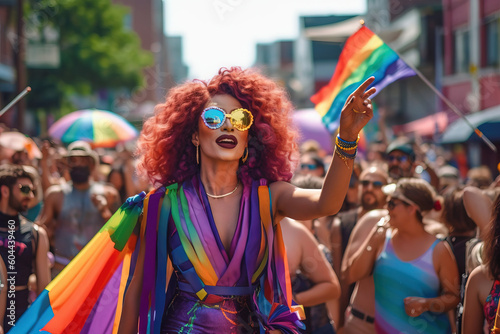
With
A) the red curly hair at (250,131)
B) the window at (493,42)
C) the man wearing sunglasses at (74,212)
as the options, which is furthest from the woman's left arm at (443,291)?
the window at (493,42)

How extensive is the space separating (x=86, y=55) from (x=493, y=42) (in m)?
24.3

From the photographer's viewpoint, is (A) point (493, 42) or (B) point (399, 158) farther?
(A) point (493, 42)

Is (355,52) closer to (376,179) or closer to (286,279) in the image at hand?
(376,179)

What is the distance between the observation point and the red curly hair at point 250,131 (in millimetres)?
3547

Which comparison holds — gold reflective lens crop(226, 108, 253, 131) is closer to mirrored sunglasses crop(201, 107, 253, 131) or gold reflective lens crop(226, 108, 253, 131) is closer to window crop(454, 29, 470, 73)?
mirrored sunglasses crop(201, 107, 253, 131)

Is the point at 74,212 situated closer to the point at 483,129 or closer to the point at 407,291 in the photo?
the point at 407,291

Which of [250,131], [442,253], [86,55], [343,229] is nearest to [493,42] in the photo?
[343,229]

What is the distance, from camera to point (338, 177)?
3.07 m

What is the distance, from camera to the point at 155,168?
3631mm

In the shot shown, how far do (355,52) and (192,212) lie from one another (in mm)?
3352

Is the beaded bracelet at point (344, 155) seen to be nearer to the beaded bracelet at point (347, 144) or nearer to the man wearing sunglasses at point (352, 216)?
the beaded bracelet at point (347, 144)

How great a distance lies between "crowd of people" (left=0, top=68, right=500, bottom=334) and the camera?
3.27 meters

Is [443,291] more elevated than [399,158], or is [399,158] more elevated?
[399,158]

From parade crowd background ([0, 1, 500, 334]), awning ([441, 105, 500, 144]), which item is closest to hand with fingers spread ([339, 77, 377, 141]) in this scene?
parade crowd background ([0, 1, 500, 334])
